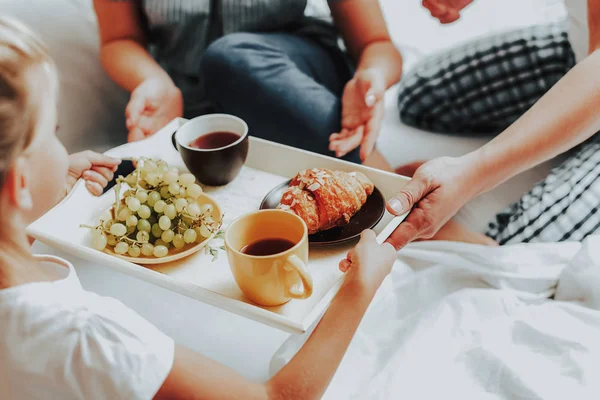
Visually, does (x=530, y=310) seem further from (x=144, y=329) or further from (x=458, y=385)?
(x=144, y=329)

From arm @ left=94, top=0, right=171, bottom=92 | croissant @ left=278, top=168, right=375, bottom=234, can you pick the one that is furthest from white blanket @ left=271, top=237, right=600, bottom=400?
arm @ left=94, top=0, right=171, bottom=92

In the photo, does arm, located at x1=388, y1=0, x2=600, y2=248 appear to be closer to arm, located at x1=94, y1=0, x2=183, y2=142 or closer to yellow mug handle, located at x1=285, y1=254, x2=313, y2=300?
yellow mug handle, located at x1=285, y1=254, x2=313, y2=300

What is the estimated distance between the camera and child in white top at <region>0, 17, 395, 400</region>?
0.59 metres

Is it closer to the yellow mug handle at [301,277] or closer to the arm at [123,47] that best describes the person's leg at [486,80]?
the arm at [123,47]

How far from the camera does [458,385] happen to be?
831 mm

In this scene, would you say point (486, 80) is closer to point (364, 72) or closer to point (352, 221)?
point (364, 72)

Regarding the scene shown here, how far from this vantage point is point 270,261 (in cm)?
76

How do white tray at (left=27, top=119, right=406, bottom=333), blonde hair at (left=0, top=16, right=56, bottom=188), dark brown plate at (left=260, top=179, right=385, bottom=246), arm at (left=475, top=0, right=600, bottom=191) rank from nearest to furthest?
1. blonde hair at (left=0, top=16, right=56, bottom=188)
2. white tray at (left=27, top=119, right=406, bottom=333)
3. dark brown plate at (left=260, top=179, right=385, bottom=246)
4. arm at (left=475, top=0, right=600, bottom=191)

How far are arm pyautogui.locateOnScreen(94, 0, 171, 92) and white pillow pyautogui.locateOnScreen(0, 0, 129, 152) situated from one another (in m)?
0.06

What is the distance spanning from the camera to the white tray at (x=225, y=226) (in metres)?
0.81

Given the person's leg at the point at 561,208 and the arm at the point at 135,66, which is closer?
the person's leg at the point at 561,208

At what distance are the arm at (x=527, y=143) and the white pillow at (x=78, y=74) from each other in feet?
2.71

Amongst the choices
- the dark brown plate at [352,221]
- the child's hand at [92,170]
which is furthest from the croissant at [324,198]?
the child's hand at [92,170]

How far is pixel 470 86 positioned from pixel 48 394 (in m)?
1.15
